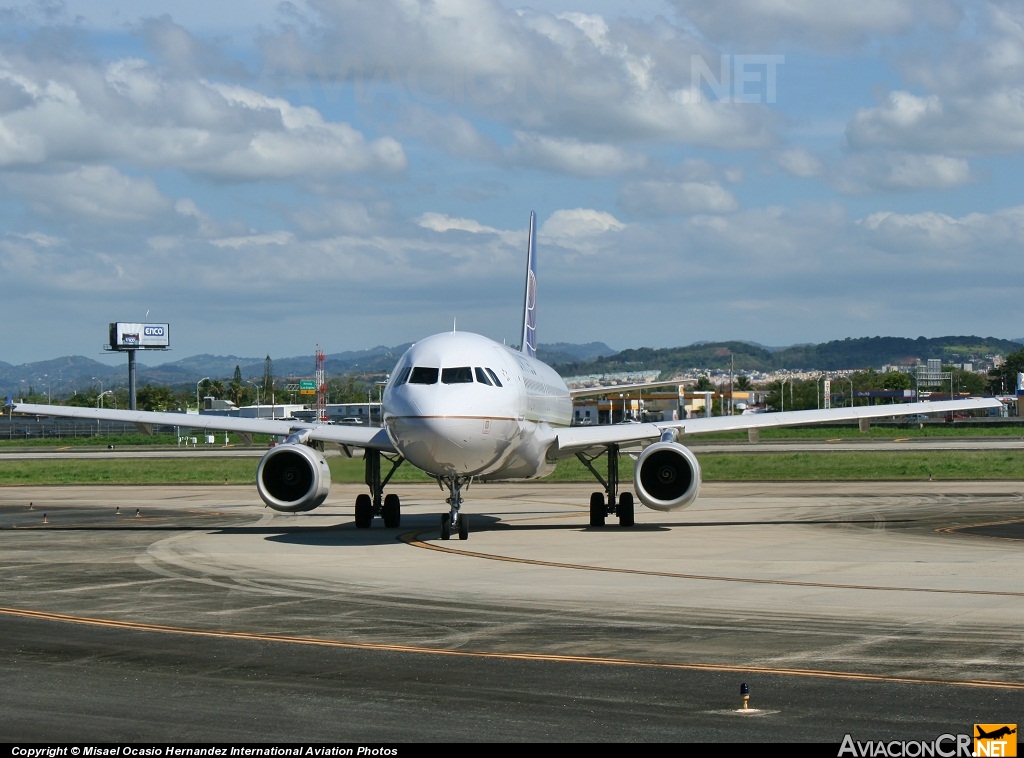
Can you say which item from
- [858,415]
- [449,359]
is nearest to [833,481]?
[858,415]

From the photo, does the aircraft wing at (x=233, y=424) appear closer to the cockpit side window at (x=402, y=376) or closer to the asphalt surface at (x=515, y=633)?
the asphalt surface at (x=515, y=633)

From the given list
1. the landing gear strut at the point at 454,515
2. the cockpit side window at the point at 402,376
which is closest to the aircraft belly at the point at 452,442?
the landing gear strut at the point at 454,515

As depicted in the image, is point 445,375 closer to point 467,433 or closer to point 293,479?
point 467,433

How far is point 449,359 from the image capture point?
26500 mm

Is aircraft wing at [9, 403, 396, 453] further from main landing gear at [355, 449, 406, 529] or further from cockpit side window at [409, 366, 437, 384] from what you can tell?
cockpit side window at [409, 366, 437, 384]

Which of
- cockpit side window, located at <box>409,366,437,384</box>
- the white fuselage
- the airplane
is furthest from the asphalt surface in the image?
cockpit side window, located at <box>409,366,437,384</box>

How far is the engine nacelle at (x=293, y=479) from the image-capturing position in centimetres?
2900

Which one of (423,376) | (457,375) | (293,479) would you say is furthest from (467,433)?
(293,479)

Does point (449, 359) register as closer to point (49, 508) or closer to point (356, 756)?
point (356, 756)

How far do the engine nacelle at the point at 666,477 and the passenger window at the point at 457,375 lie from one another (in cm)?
473

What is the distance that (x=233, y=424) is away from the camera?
3291 cm

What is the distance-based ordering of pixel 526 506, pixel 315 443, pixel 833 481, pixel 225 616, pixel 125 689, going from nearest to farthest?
1. pixel 125 689
2. pixel 225 616
3. pixel 315 443
4. pixel 526 506
5. pixel 833 481

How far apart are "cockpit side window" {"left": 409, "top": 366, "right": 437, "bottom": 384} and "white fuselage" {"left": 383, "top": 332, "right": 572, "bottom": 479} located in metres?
0.02

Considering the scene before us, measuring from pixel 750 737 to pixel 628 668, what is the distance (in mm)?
3078
